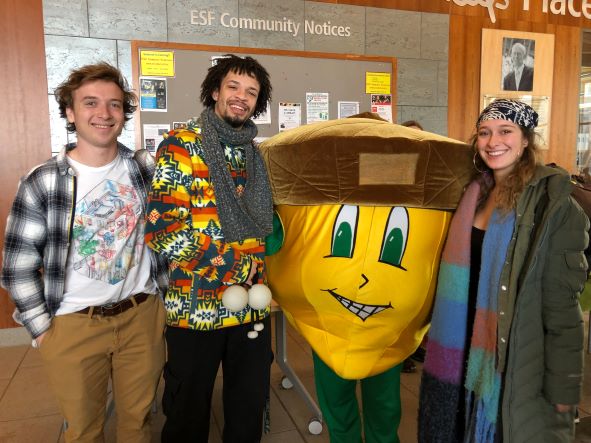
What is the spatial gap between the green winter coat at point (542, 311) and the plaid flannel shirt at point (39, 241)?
1.38 meters

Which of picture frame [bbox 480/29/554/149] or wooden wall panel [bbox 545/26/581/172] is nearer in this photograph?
picture frame [bbox 480/29/554/149]

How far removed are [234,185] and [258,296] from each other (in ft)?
1.18

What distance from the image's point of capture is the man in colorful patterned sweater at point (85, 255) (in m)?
1.58

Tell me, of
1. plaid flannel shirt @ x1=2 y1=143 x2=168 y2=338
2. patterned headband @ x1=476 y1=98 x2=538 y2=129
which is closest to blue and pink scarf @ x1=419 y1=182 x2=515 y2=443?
patterned headband @ x1=476 y1=98 x2=538 y2=129

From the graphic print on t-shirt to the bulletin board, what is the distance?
6.66ft

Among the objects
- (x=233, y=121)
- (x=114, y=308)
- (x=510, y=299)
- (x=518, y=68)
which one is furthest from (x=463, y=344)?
(x=518, y=68)

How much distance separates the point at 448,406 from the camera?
162cm

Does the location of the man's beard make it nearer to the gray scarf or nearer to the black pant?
the gray scarf

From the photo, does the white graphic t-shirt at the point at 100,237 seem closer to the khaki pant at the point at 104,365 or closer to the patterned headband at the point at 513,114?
the khaki pant at the point at 104,365

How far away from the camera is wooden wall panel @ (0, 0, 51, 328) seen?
3250 millimetres

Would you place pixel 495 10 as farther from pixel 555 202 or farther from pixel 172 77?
pixel 555 202

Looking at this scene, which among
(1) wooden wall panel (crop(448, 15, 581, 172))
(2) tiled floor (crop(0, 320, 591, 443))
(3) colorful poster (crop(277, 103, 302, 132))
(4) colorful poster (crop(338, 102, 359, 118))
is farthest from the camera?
(1) wooden wall panel (crop(448, 15, 581, 172))

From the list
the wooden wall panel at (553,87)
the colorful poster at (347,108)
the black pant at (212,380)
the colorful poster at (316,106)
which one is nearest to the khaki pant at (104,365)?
the black pant at (212,380)

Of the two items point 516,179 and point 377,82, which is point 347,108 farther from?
point 516,179
